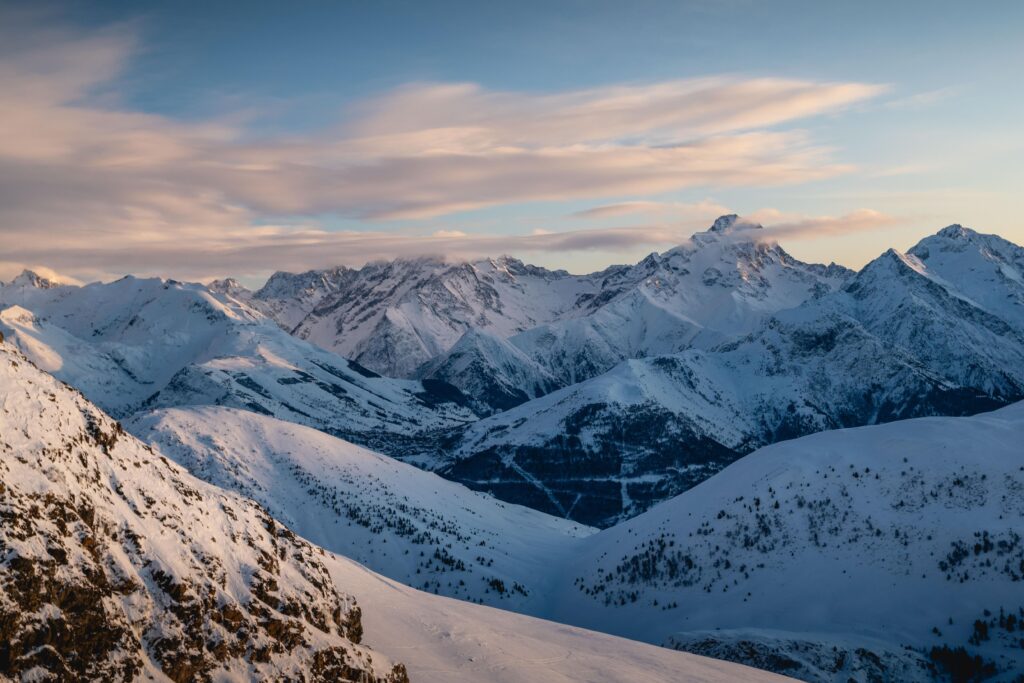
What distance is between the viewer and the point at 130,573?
4338 cm

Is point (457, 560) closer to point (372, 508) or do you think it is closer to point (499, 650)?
point (372, 508)

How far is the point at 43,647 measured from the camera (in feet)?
125

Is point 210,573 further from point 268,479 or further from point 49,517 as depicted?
point 268,479

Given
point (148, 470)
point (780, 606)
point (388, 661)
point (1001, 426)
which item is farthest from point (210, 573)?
point (1001, 426)

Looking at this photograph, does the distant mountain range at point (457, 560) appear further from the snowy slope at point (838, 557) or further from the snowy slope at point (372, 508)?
the snowy slope at point (372, 508)

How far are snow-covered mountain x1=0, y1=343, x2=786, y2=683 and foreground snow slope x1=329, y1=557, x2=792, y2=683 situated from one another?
0.66 ft

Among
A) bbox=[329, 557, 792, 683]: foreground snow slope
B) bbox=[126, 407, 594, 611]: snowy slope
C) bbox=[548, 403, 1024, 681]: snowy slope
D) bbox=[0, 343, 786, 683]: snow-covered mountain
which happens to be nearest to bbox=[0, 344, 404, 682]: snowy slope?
bbox=[0, 343, 786, 683]: snow-covered mountain

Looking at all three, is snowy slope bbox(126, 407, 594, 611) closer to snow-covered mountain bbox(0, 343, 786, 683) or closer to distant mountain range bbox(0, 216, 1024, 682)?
distant mountain range bbox(0, 216, 1024, 682)

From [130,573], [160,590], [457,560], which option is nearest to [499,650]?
[160,590]

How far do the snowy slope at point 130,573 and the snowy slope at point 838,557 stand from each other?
41.6m

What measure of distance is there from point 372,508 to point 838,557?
74.8 metres

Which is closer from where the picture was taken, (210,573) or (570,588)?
(210,573)

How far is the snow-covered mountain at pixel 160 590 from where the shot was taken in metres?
39.4

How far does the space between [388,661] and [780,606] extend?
60.4 m
